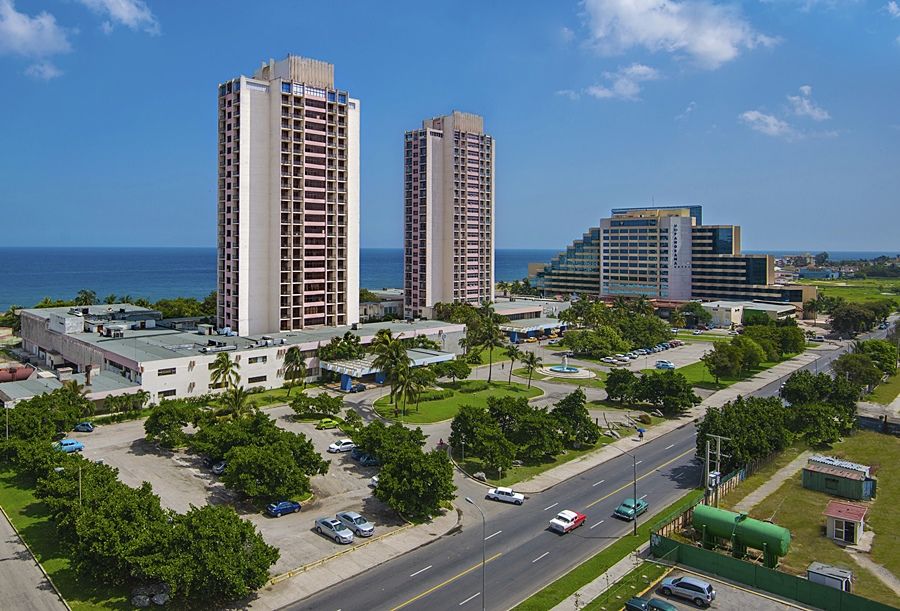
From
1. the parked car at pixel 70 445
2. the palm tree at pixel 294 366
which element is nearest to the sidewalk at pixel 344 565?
the parked car at pixel 70 445

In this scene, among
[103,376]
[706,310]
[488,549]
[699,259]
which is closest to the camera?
[488,549]

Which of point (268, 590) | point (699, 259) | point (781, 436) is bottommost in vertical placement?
point (268, 590)

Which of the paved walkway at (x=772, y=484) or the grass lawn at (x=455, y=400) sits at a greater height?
the grass lawn at (x=455, y=400)

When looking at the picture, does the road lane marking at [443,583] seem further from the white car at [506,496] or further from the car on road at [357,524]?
the white car at [506,496]

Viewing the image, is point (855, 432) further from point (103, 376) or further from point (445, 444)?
point (103, 376)

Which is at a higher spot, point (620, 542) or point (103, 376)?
point (103, 376)

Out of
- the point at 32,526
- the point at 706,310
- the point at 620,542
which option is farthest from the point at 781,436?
the point at 706,310
